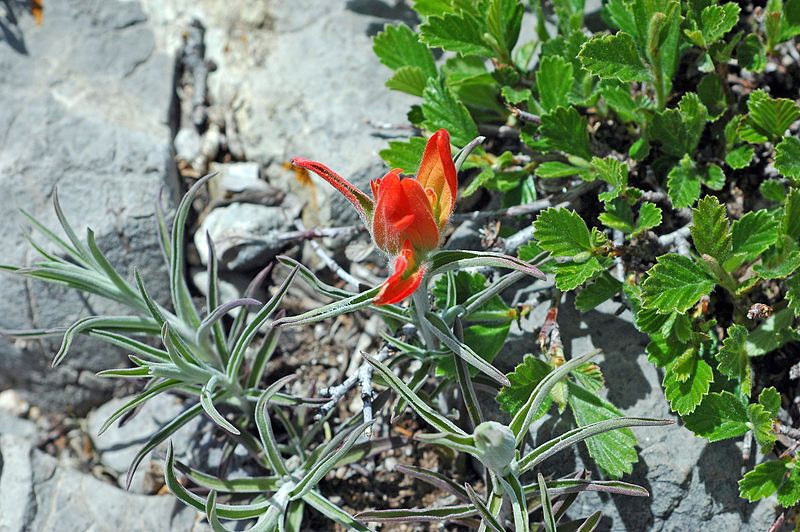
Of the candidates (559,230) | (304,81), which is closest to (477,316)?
(559,230)

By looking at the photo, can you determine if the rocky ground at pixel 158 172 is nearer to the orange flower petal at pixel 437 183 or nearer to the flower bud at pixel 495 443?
the flower bud at pixel 495 443

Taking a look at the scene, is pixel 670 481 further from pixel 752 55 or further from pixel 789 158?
pixel 752 55

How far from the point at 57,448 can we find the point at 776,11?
3371mm

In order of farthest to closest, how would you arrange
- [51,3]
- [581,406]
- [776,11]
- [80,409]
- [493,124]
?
[51,3] → [80,409] → [493,124] → [776,11] → [581,406]

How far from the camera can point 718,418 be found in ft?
7.45

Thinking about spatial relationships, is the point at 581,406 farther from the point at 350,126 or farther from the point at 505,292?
the point at 350,126

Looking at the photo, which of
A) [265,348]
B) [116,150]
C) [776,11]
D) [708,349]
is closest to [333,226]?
[265,348]

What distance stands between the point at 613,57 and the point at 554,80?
0.24 metres

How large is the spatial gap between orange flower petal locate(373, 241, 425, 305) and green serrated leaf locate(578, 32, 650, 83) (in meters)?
1.02

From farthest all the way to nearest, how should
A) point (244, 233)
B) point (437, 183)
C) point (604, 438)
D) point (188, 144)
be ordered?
point (188, 144) → point (244, 233) → point (604, 438) → point (437, 183)

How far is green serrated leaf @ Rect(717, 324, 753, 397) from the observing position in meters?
2.25

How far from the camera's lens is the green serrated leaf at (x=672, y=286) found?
7.34 feet

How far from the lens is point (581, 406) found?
2346 mm

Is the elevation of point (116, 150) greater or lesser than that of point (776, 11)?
lesser
